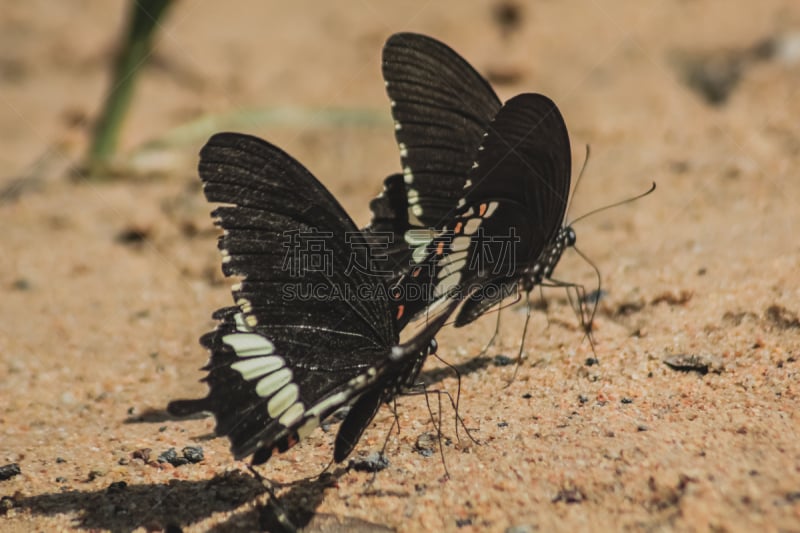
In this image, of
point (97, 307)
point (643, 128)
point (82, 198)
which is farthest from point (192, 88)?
point (643, 128)

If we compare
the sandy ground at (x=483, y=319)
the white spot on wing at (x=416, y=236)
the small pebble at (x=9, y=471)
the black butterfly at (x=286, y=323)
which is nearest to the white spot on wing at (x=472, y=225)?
the white spot on wing at (x=416, y=236)

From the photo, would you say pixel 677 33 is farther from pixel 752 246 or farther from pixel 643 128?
pixel 752 246

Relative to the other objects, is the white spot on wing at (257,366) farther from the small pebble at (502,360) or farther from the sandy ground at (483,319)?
the small pebble at (502,360)

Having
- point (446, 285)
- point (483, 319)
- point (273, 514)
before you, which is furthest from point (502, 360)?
point (273, 514)

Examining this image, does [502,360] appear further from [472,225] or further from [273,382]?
[273,382]

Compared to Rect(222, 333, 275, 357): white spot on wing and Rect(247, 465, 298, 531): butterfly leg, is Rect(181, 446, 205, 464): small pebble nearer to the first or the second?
Rect(247, 465, 298, 531): butterfly leg

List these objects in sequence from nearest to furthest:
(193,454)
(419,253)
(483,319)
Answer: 1. (193,454)
2. (419,253)
3. (483,319)
